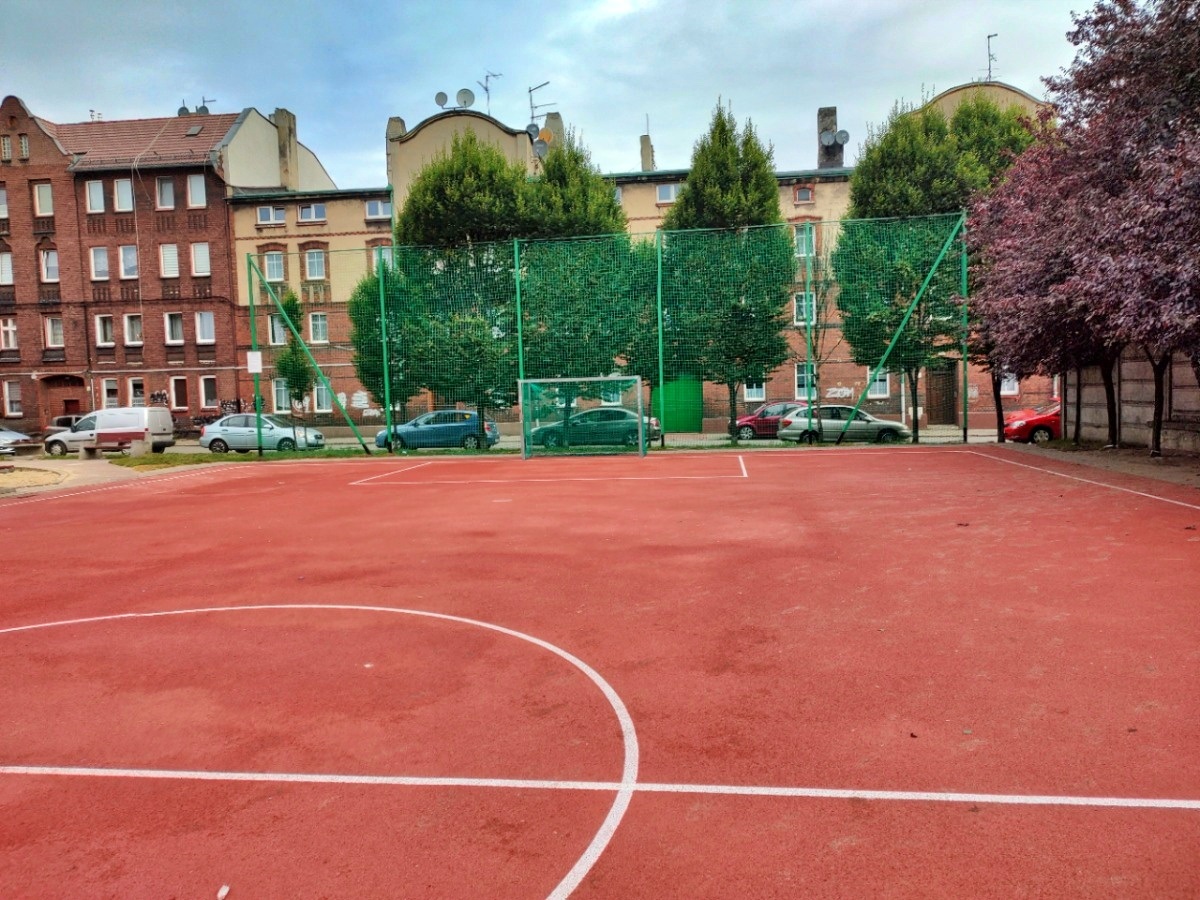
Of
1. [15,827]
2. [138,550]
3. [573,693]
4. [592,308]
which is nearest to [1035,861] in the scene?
[573,693]

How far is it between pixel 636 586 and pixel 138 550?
5.85 m

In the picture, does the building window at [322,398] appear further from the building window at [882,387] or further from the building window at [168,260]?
the building window at [168,260]

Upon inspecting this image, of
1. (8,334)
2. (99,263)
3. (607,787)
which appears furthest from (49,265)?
(607,787)

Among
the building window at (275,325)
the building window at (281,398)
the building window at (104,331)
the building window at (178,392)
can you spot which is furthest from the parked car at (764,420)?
the building window at (104,331)

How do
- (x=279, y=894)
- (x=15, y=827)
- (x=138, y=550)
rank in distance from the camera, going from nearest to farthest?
(x=279, y=894) < (x=15, y=827) < (x=138, y=550)

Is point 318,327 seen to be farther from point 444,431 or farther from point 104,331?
point 104,331

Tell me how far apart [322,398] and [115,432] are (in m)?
7.86

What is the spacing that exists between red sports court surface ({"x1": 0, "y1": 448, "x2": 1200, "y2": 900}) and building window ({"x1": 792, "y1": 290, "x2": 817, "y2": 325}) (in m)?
11.9

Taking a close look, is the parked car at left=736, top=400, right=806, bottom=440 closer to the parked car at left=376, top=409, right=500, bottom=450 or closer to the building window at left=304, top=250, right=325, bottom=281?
the parked car at left=376, top=409, right=500, bottom=450

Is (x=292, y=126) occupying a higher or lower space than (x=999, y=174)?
higher

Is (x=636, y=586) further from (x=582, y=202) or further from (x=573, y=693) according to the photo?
(x=582, y=202)

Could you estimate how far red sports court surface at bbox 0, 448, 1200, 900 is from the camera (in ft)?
9.23

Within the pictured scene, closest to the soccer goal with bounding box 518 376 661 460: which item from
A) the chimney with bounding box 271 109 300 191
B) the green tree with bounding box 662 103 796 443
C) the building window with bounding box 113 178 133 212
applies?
the green tree with bounding box 662 103 796 443

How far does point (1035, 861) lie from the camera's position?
8.91 feet
